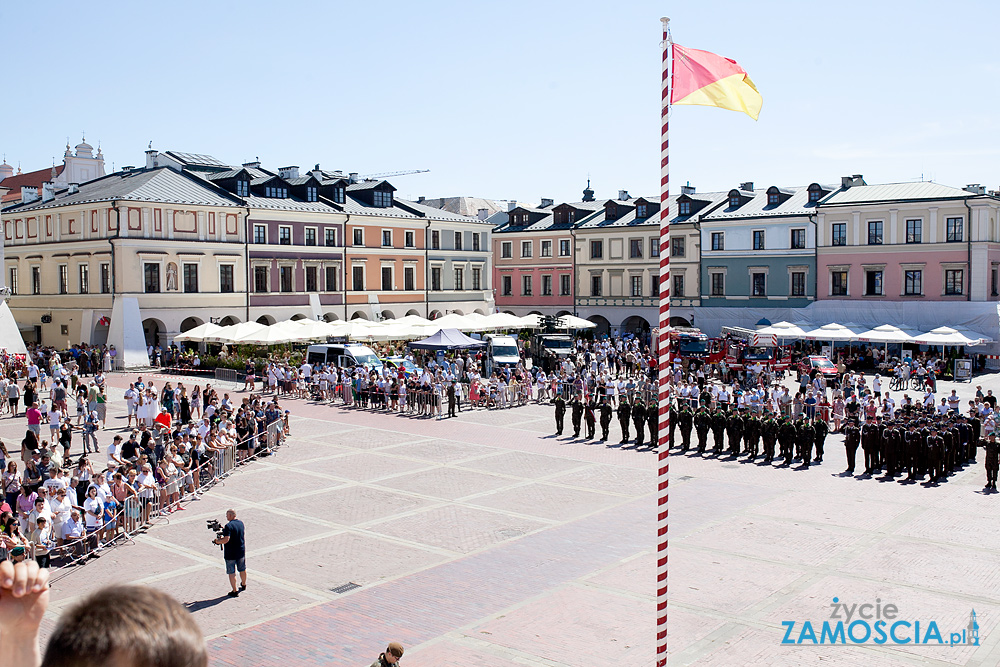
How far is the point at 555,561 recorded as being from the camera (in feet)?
49.4

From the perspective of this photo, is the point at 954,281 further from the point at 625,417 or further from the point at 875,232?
the point at 625,417

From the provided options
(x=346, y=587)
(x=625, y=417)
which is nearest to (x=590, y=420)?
(x=625, y=417)

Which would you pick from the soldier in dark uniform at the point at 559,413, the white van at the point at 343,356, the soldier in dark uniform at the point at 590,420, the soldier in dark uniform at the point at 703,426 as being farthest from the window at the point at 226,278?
the soldier in dark uniform at the point at 703,426

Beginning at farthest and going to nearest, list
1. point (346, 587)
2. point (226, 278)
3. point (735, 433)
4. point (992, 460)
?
point (226, 278)
point (735, 433)
point (992, 460)
point (346, 587)

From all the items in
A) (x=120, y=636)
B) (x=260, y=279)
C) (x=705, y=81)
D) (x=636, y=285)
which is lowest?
(x=120, y=636)

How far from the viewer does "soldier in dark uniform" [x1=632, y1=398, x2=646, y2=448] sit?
26.1 meters

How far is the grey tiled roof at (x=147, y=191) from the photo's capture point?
48.2 m

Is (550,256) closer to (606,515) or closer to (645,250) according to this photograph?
(645,250)

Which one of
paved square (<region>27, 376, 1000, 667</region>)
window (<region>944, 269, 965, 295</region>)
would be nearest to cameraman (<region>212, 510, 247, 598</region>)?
paved square (<region>27, 376, 1000, 667</region>)

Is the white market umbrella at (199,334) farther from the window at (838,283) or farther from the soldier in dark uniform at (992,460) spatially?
the window at (838,283)

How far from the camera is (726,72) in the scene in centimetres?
1033

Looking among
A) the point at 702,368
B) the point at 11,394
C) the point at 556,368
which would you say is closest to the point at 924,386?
the point at 702,368

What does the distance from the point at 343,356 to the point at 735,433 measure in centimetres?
1924

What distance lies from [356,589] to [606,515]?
6264 mm
